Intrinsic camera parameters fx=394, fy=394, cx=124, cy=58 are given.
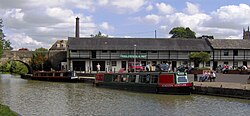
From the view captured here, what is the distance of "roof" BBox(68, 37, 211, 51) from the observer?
54.1 metres

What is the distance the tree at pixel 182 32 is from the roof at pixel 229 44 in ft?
94.9

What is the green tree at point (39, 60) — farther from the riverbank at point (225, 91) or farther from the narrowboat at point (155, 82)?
the riverbank at point (225, 91)

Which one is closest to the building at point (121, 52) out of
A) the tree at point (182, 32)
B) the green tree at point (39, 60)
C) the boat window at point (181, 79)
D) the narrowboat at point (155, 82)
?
the green tree at point (39, 60)

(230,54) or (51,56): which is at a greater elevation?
(230,54)

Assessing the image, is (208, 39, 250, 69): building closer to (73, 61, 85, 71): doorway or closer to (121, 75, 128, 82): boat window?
(73, 61, 85, 71): doorway

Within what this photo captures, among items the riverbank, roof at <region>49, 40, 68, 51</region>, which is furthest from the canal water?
roof at <region>49, 40, 68, 51</region>

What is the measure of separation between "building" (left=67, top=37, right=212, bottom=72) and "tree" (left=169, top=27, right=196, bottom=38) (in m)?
30.6

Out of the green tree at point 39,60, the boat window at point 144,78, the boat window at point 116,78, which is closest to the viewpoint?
the boat window at point 144,78

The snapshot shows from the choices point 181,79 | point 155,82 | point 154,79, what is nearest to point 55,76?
point 154,79

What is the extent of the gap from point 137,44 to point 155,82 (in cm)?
2738

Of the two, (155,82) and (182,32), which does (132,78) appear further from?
(182,32)

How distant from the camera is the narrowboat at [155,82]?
26812 millimetres

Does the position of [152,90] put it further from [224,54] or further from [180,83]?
[224,54]

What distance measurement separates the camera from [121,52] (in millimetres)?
54406
